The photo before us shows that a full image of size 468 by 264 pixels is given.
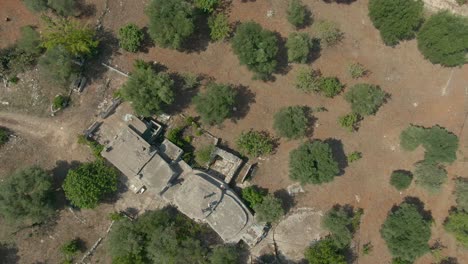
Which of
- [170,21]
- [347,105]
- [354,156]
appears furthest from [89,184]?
[347,105]

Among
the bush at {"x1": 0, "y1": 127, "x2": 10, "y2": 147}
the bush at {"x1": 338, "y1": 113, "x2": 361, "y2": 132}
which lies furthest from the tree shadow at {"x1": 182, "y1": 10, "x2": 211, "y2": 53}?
the bush at {"x1": 0, "y1": 127, "x2": 10, "y2": 147}

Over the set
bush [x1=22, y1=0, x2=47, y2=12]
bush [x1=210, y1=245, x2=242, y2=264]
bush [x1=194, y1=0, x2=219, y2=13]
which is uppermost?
bush [x1=194, y1=0, x2=219, y2=13]

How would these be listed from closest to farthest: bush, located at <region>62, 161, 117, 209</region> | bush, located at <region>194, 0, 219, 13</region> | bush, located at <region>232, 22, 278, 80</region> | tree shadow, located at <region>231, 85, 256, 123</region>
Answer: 1. bush, located at <region>62, 161, 117, 209</region>
2. bush, located at <region>232, 22, 278, 80</region>
3. bush, located at <region>194, 0, 219, 13</region>
4. tree shadow, located at <region>231, 85, 256, 123</region>

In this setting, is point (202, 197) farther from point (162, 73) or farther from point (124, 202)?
point (162, 73)

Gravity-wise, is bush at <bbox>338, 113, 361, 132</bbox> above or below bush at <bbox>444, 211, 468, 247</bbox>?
above

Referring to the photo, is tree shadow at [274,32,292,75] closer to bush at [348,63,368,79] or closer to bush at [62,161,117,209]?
bush at [348,63,368,79]

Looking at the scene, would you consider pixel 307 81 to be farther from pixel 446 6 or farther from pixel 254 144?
pixel 446 6

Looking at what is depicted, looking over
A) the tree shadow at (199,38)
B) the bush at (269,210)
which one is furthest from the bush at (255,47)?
the bush at (269,210)

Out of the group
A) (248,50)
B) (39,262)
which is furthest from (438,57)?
(39,262)

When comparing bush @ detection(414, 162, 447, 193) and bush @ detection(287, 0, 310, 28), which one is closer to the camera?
bush @ detection(414, 162, 447, 193)
